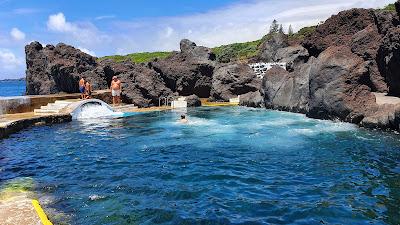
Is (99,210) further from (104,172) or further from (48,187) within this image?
(104,172)

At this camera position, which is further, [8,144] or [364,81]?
[364,81]

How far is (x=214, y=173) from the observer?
1325 centimetres

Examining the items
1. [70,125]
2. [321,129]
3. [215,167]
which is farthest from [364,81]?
[70,125]

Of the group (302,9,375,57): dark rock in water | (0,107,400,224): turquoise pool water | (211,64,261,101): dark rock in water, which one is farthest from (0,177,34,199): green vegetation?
(211,64,261,101): dark rock in water

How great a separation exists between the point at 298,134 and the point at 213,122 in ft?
22.9

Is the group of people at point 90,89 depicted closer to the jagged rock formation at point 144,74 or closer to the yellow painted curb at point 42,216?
the jagged rock formation at point 144,74

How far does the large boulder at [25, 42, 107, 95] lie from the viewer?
123 ft

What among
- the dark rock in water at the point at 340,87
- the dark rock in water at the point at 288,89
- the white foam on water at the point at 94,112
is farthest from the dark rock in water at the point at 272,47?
the dark rock in water at the point at 340,87

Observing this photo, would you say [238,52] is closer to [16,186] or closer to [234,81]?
[234,81]

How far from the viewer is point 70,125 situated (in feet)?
85.1

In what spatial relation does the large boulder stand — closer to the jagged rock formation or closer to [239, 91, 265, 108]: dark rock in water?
the jagged rock formation

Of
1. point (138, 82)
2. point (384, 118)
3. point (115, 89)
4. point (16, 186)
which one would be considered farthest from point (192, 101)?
point (16, 186)

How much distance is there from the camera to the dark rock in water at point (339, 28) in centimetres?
3241

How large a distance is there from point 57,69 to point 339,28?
82.0ft
